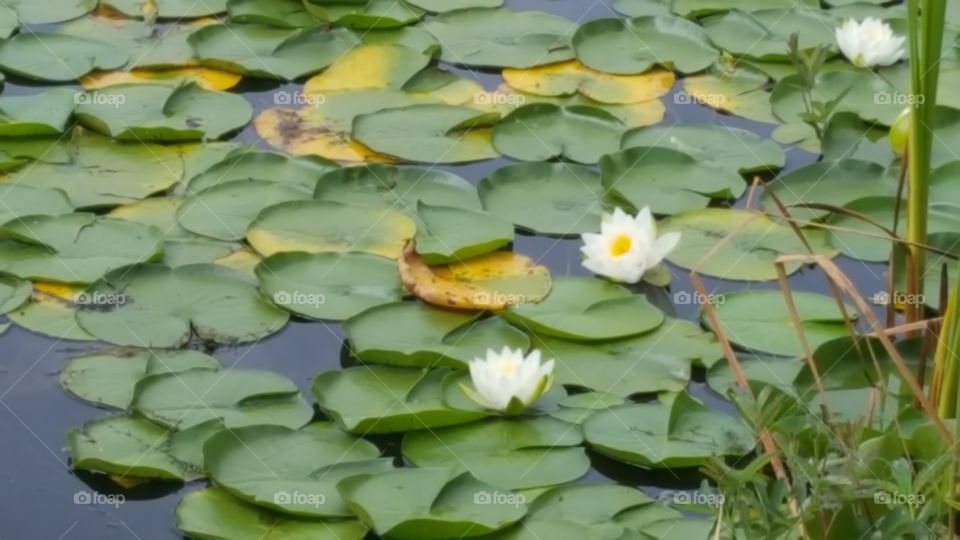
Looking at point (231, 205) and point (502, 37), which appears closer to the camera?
point (231, 205)

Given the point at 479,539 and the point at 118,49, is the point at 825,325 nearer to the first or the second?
the point at 479,539

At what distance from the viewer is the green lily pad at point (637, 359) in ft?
7.20

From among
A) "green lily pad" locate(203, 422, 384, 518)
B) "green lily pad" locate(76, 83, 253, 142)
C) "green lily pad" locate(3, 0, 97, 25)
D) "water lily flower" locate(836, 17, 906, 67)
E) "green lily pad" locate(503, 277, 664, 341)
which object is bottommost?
"green lily pad" locate(203, 422, 384, 518)

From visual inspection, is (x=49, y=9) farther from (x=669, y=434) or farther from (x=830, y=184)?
(x=669, y=434)

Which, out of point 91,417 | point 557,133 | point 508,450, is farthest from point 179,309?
point 557,133

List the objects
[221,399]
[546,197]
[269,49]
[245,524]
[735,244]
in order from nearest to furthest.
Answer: [245,524], [221,399], [735,244], [546,197], [269,49]

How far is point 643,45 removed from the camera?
10.4 feet

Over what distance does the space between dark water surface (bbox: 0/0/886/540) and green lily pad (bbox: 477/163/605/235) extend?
0.04 m

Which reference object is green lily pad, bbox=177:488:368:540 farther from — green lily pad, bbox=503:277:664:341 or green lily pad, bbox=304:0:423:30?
green lily pad, bbox=304:0:423:30

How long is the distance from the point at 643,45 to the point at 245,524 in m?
1.60

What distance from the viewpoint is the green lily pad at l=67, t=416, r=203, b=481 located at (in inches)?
79.0

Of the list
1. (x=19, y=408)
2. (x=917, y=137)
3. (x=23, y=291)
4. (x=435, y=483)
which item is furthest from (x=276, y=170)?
(x=917, y=137)

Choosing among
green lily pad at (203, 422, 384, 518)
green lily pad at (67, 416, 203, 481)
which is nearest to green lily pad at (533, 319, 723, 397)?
green lily pad at (203, 422, 384, 518)

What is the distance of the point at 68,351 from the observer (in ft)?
7.44
